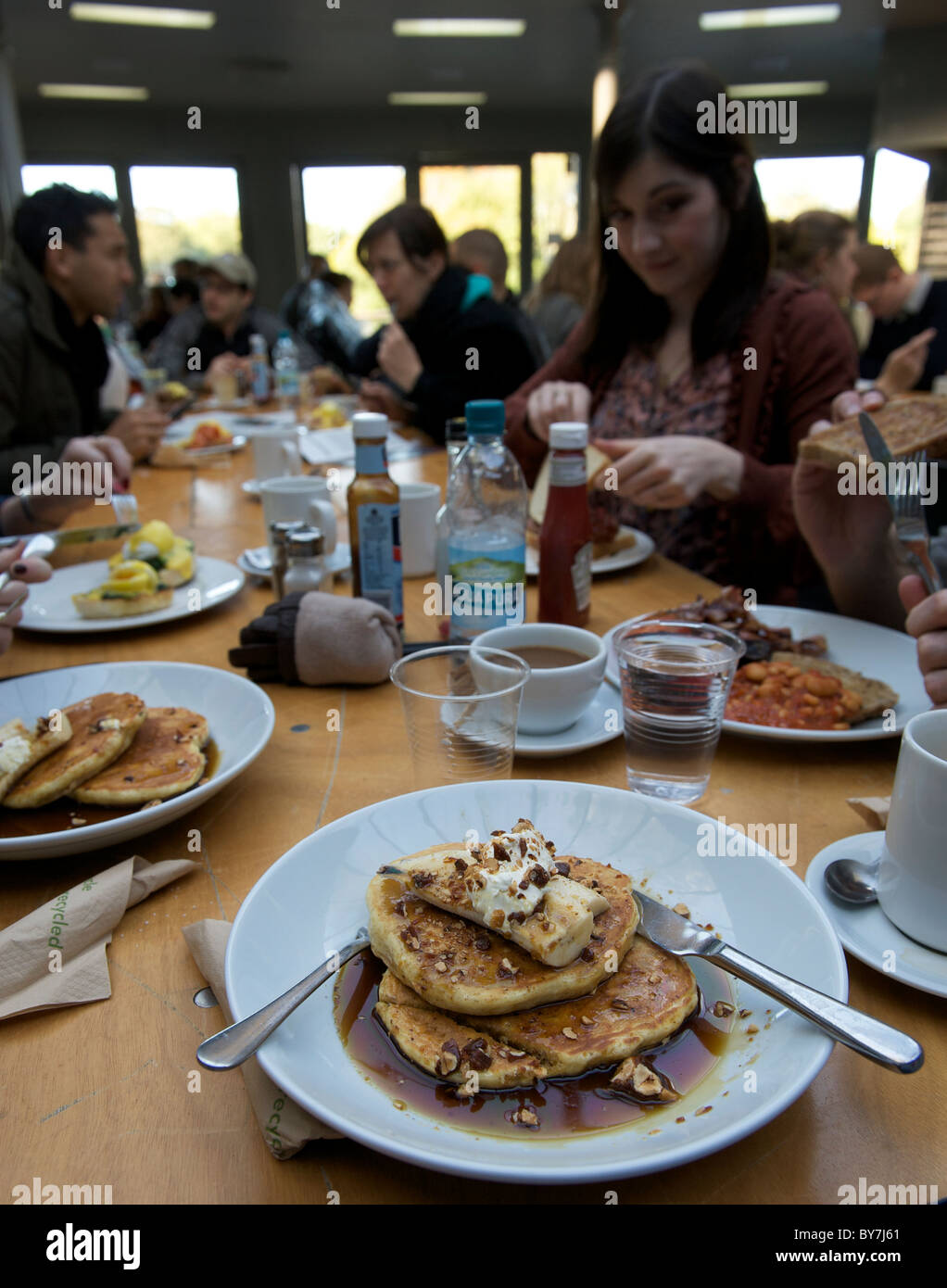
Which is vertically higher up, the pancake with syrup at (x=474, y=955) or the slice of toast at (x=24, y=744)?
the slice of toast at (x=24, y=744)

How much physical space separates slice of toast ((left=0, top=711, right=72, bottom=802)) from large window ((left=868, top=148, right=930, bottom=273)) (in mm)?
12256

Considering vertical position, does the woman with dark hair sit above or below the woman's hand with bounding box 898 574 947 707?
above

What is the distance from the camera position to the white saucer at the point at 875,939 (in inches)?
30.3

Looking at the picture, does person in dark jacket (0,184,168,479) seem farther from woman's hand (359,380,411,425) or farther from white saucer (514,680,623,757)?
white saucer (514,680,623,757)

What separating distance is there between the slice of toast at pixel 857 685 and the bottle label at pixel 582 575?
0.35 meters

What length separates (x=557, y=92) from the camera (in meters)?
13.5

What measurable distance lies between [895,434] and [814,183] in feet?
50.1

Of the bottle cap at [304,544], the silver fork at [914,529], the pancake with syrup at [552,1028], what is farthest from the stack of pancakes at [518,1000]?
the bottle cap at [304,544]

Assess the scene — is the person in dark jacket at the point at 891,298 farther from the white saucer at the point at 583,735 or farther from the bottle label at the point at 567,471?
the white saucer at the point at 583,735

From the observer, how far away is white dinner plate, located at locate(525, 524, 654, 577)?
6.55ft

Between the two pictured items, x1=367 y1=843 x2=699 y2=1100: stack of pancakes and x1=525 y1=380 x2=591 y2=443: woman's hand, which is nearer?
x1=367 y1=843 x2=699 y2=1100: stack of pancakes

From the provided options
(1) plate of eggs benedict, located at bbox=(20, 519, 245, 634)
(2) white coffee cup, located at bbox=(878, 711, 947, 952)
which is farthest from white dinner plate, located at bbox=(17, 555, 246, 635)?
(2) white coffee cup, located at bbox=(878, 711, 947, 952)

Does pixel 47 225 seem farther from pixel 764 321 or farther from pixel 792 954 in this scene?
pixel 792 954
